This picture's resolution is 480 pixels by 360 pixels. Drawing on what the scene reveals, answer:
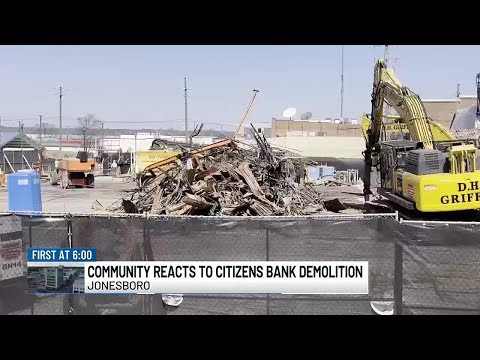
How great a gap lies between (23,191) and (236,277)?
6.85 metres

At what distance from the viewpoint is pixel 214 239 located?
6.52 m

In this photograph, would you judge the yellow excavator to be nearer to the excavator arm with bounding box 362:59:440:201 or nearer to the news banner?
the excavator arm with bounding box 362:59:440:201

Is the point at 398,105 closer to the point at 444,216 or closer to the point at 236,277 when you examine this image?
the point at 444,216

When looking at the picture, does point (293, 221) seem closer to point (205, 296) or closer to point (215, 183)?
point (205, 296)

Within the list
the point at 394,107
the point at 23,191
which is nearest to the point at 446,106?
the point at 394,107

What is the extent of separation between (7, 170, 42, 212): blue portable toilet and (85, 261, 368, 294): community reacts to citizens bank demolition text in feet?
18.6

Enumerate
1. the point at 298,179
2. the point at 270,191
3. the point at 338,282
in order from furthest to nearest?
1. the point at 298,179
2. the point at 270,191
3. the point at 338,282

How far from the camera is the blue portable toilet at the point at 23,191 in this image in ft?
37.0

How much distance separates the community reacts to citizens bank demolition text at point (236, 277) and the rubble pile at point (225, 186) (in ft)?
21.2

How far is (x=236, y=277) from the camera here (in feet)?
20.5

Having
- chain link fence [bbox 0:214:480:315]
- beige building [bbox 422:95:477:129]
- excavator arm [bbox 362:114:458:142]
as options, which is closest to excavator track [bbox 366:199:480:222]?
excavator arm [bbox 362:114:458:142]

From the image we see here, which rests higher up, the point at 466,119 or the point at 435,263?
the point at 466,119
